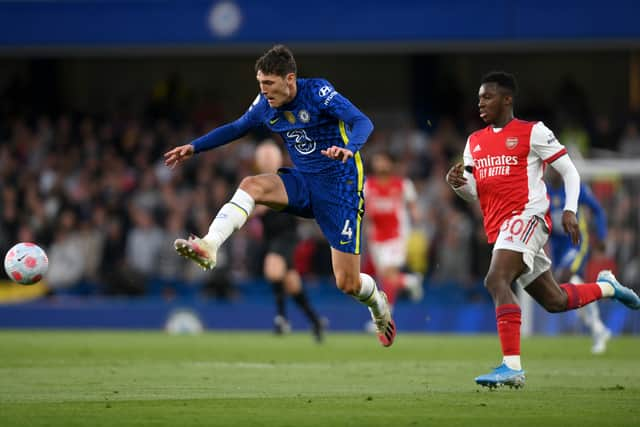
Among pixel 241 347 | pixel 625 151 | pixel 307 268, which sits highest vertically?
pixel 625 151

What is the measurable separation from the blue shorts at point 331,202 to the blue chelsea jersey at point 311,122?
3.7 inches

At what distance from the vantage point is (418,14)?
2336 centimetres

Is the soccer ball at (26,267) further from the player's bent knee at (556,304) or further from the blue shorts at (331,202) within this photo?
the player's bent knee at (556,304)

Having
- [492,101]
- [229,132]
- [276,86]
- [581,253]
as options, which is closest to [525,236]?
[492,101]

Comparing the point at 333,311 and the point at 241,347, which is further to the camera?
the point at 333,311

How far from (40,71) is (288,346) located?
613 inches

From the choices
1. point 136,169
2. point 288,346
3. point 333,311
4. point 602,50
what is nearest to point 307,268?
point 333,311

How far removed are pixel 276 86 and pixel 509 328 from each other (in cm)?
251

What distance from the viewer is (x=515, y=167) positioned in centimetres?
914

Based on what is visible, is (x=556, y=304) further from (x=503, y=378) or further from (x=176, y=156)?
(x=176, y=156)

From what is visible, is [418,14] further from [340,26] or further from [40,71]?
[40,71]

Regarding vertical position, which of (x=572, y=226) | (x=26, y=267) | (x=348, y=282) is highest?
(x=26, y=267)

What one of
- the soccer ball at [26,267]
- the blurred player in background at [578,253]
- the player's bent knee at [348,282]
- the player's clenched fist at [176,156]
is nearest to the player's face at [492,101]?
the player's bent knee at [348,282]

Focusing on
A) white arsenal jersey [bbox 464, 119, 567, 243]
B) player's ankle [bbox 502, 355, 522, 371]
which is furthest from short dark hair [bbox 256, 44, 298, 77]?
player's ankle [bbox 502, 355, 522, 371]
